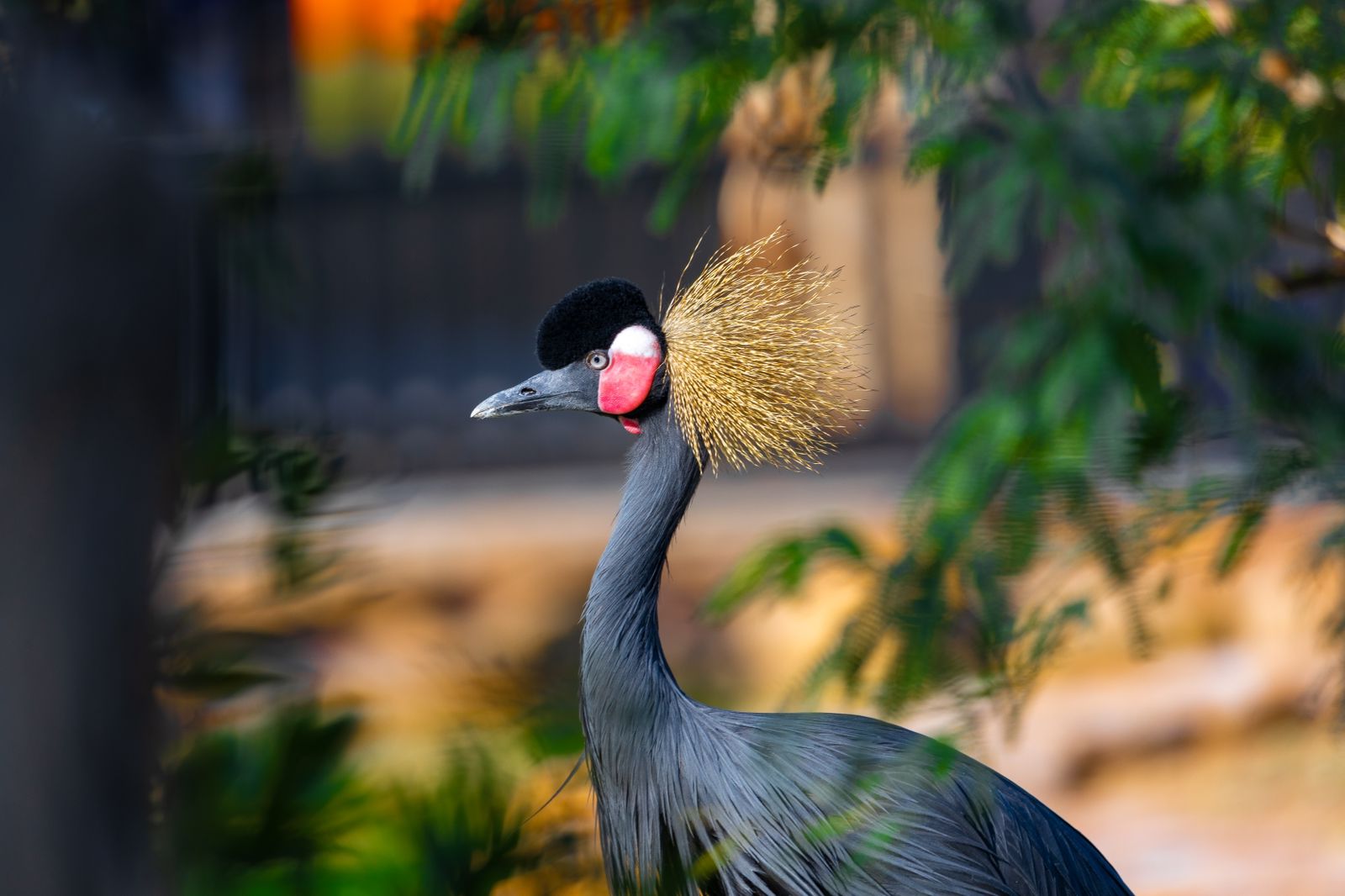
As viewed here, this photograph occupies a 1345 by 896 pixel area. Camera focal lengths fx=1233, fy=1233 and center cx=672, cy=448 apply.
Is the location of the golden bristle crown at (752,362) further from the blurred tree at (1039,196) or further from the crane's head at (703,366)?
the blurred tree at (1039,196)

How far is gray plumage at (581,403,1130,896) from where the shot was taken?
51.5 inches

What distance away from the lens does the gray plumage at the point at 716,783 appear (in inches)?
51.5

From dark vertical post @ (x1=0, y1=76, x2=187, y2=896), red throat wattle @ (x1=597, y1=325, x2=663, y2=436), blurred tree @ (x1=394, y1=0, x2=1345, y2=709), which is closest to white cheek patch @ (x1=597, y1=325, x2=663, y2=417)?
red throat wattle @ (x1=597, y1=325, x2=663, y2=436)

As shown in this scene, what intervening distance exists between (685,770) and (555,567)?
68.3 inches

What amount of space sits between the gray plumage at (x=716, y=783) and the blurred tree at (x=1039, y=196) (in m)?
0.44

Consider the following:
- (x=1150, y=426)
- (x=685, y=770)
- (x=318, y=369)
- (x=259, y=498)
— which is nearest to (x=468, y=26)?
(x=259, y=498)

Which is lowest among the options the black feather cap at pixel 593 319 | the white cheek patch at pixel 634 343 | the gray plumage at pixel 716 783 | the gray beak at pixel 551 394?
the gray plumage at pixel 716 783

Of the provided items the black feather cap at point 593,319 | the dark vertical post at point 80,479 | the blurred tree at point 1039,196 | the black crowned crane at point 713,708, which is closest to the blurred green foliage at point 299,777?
the dark vertical post at point 80,479

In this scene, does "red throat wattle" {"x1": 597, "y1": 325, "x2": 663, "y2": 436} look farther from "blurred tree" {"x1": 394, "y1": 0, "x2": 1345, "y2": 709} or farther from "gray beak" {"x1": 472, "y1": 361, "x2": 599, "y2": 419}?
"blurred tree" {"x1": 394, "y1": 0, "x2": 1345, "y2": 709}

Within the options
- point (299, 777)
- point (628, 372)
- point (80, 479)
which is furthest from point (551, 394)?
point (299, 777)

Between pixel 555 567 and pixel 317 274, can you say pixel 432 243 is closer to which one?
pixel 555 567

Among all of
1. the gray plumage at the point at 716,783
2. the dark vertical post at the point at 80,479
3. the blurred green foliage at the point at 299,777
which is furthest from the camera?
the gray plumage at the point at 716,783

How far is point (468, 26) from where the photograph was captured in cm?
93

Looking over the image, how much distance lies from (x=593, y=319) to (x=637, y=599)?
0.32 m
